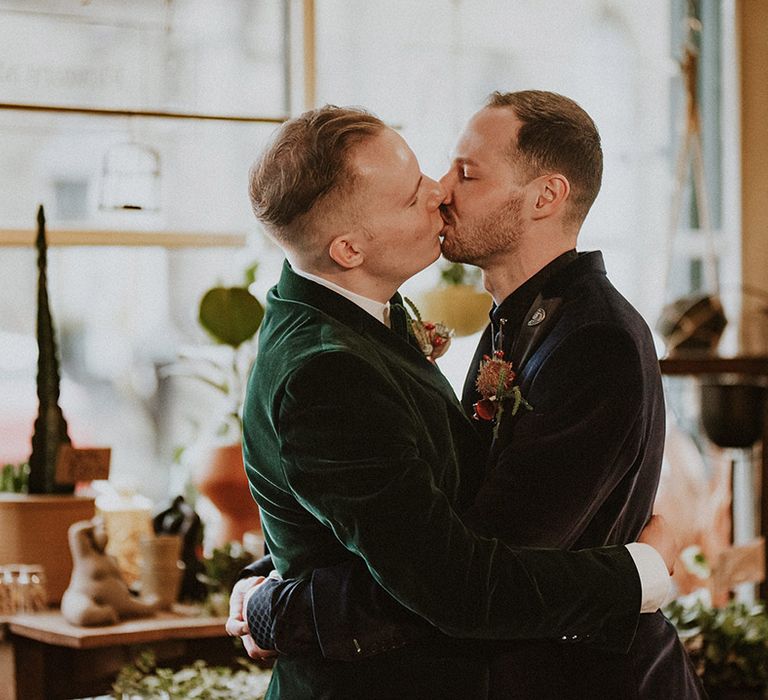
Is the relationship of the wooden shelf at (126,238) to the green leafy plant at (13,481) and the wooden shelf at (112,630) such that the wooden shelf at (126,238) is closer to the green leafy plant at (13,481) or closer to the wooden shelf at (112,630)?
the green leafy plant at (13,481)

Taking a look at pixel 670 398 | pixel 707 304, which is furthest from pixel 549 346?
pixel 670 398

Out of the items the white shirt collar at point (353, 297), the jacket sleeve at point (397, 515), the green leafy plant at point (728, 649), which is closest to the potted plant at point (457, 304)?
Answer: the green leafy plant at point (728, 649)

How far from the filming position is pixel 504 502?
5.02 ft

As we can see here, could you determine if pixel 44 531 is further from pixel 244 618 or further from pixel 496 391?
pixel 496 391

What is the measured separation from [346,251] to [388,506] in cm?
37

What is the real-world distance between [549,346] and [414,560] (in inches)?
15.3

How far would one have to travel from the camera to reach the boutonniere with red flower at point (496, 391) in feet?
5.53

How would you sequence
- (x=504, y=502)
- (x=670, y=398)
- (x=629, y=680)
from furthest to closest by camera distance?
(x=670, y=398), (x=629, y=680), (x=504, y=502)

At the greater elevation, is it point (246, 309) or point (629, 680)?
point (246, 309)

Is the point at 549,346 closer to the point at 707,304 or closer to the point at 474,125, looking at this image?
the point at 474,125

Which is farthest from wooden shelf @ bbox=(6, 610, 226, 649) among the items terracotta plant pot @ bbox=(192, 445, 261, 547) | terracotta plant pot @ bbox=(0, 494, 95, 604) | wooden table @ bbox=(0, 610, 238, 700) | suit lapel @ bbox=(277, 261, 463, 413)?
suit lapel @ bbox=(277, 261, 463, 413)

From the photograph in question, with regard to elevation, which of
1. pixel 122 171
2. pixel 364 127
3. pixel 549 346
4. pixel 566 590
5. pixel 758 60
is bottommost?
pixel 566 590

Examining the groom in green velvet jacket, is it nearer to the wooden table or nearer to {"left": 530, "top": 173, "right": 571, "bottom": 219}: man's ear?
{"left": 530, "top": 173, "right": 571, "bottom": 219}: man's ear

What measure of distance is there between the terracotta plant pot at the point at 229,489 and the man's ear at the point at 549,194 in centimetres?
176
